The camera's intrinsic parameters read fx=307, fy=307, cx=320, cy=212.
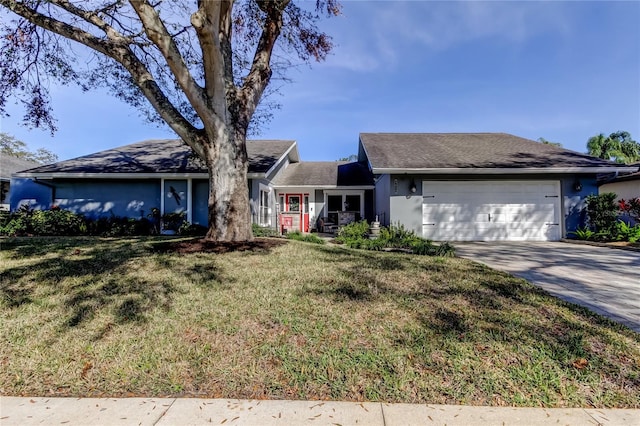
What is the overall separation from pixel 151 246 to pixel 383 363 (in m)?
5.80

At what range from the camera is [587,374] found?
246 centimetres

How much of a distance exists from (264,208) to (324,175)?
4.41 metres

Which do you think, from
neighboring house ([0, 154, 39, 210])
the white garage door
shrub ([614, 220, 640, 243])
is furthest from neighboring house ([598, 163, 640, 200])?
neighboring house ([0, 154, 39, 210])

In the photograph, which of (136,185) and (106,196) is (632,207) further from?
(106,196)

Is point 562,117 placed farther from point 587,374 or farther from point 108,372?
point 108,372

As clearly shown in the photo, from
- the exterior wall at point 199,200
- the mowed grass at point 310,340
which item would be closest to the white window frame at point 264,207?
the exterior wall at point 199,200

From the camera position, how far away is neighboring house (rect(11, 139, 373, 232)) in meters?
12.0

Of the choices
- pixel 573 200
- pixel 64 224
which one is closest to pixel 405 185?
pixel 573 200

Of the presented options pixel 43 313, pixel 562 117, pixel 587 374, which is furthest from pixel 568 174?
pixel 43 313

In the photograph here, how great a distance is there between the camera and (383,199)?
42.2 feet

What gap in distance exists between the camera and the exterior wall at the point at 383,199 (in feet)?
38.0

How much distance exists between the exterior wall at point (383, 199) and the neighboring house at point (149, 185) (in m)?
0.76

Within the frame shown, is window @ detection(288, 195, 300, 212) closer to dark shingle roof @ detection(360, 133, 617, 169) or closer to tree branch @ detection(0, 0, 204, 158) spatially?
dark shingle roof @ detection(360, 133, 617, 169)

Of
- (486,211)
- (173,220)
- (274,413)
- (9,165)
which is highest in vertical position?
(9,165)
